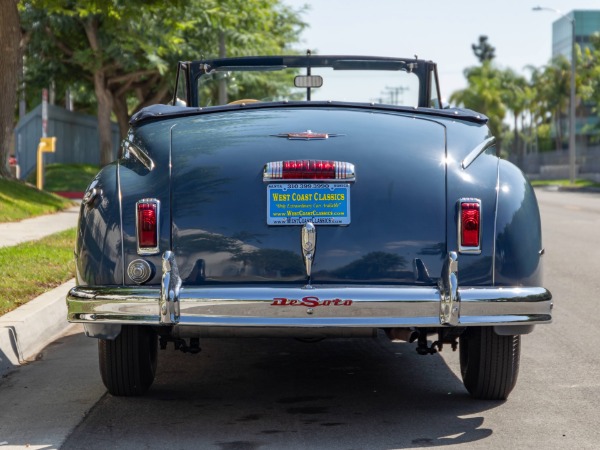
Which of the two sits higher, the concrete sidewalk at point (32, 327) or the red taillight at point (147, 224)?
the red taillight at point (147, 224)

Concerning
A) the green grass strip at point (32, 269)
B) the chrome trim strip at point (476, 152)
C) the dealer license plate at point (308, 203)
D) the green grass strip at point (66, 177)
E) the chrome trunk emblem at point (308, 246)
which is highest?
the chrome trim strip at point (476, 152)

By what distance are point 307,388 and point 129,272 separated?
1391 millimetres

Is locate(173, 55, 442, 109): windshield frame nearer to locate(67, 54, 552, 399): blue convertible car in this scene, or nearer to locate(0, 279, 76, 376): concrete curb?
locate(67, 54, 552, 399): blue convertible car

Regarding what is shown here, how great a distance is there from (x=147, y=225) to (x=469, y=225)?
1.41 m

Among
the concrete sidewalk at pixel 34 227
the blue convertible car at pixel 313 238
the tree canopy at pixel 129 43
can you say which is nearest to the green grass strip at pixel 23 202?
the concrete sidewalk at pixel 34 227

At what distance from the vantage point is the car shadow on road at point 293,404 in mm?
4738

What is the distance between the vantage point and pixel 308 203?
482 centimetres

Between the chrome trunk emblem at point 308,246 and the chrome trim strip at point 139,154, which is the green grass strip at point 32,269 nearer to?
the chrome trim strip at point 139,154

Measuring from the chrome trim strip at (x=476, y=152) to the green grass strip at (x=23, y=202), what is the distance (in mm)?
12584

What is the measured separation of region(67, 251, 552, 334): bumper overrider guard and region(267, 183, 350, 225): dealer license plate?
1.04 feet

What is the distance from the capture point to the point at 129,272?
482 centimetres

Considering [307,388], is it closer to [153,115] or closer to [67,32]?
[153,115]

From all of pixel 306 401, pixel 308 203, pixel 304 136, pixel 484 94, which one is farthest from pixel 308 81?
pixel 484 94

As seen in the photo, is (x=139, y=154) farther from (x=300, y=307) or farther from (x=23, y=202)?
(x=23, y=202)
